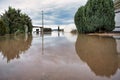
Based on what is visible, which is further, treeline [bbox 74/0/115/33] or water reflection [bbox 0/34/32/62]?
treeline [bbox 74/0/115/33]

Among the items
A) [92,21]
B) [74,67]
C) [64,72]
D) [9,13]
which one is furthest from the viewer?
[9,13]

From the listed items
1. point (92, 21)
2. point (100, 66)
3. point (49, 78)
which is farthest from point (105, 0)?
point (49, 78)

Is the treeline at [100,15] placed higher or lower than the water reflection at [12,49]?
higher

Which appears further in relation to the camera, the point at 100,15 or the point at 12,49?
the point at 100,15

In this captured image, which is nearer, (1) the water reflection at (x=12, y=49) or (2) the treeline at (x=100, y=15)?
(1) the water reflection at (x=12, y=49)

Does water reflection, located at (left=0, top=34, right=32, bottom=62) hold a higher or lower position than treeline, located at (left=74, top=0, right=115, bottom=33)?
lower

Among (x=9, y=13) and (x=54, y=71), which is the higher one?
(x=9, y=13)

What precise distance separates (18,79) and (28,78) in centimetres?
18

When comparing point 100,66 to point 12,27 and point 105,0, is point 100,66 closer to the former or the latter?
point 105,0

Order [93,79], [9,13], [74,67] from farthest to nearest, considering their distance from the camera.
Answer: [9,13]
[74,67]
[93,79]

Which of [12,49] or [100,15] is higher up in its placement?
[100,15]

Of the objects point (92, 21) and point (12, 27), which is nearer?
point (92, 21)

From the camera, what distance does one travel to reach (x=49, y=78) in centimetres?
356

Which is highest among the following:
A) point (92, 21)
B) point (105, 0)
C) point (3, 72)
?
point (105, 0)
